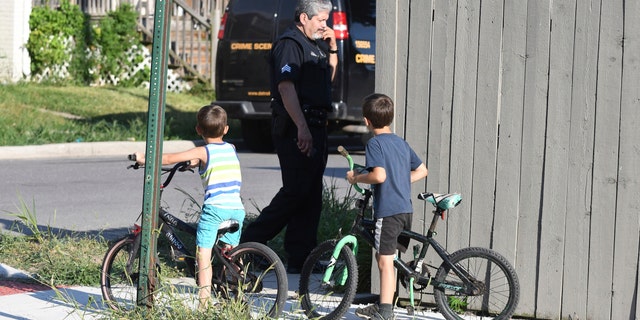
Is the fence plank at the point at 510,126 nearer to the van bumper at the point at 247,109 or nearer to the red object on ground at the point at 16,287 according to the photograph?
the red object on ground at the point at 16,287

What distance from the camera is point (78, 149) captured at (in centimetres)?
1500

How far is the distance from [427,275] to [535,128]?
98 centimetres

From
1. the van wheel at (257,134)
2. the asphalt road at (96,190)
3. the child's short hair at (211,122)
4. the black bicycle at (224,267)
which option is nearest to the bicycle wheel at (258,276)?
the black bicycle at (224,267)

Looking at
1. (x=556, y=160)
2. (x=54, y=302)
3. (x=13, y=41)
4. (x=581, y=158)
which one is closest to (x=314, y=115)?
(x=556, y=160)

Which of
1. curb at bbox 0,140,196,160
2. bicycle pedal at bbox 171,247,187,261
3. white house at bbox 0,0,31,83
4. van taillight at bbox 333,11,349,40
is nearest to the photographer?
bicycle pedal at bbox 171,247,187,261

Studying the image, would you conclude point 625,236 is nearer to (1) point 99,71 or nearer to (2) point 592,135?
(2) point 592,135

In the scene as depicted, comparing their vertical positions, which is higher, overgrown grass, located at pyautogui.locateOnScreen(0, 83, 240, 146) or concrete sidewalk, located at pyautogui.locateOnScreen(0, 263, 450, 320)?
overgrown grass, located at pyautogui.locateOnScreen(0, 83, 240, 146)

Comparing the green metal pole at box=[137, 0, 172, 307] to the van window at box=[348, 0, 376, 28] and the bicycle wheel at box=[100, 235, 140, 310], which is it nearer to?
the bicycle wheel at box=[100, 235, 140, 310]

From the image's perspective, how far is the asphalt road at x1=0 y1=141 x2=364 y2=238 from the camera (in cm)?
959

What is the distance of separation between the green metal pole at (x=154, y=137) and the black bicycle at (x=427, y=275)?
0.95m

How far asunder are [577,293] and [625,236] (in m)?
0.40

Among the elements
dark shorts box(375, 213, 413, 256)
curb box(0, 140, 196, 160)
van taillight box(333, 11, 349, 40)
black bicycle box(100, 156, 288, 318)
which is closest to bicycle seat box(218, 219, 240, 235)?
black bicycle box(100, 156, 288, 318)

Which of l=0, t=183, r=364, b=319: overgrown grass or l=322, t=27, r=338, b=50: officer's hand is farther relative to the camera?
l=322, t=27, r=338, b=50: officer's hand

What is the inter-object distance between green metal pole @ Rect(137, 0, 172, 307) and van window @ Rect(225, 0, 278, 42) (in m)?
10.1
